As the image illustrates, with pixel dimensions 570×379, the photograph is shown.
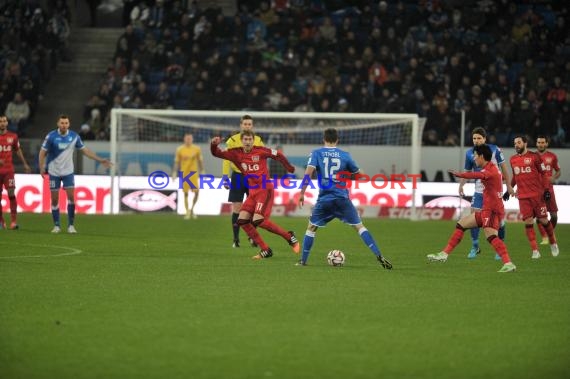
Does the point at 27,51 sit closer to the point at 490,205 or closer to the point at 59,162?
the point at 59,162

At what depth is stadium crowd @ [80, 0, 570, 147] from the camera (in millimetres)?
28953

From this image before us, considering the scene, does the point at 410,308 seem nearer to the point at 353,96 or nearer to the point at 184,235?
the point at 184,235

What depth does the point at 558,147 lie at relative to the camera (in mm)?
27688

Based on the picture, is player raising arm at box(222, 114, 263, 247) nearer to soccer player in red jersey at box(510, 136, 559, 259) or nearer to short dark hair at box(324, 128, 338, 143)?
short dark hair at box(324, 128, 338, 143)

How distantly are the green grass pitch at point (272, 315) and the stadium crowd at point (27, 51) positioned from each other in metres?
15.4

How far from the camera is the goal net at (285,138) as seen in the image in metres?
26.1

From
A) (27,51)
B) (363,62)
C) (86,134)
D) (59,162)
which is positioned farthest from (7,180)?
(27,51)

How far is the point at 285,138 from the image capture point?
2795 centimetres

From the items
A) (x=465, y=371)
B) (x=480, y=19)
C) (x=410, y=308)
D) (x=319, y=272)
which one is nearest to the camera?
(x=465, y=371)

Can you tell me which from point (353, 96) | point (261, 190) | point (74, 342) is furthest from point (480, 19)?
point (74, 342)

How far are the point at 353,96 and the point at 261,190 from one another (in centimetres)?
1575

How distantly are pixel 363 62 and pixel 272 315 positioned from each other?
2203cm

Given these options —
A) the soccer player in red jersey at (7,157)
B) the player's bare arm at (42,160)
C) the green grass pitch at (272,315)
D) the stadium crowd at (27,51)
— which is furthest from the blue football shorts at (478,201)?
the stadium crowd at (27,51)

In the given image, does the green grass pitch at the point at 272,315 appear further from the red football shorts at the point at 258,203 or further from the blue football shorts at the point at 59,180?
the blue football shorts at the point at 59,180
